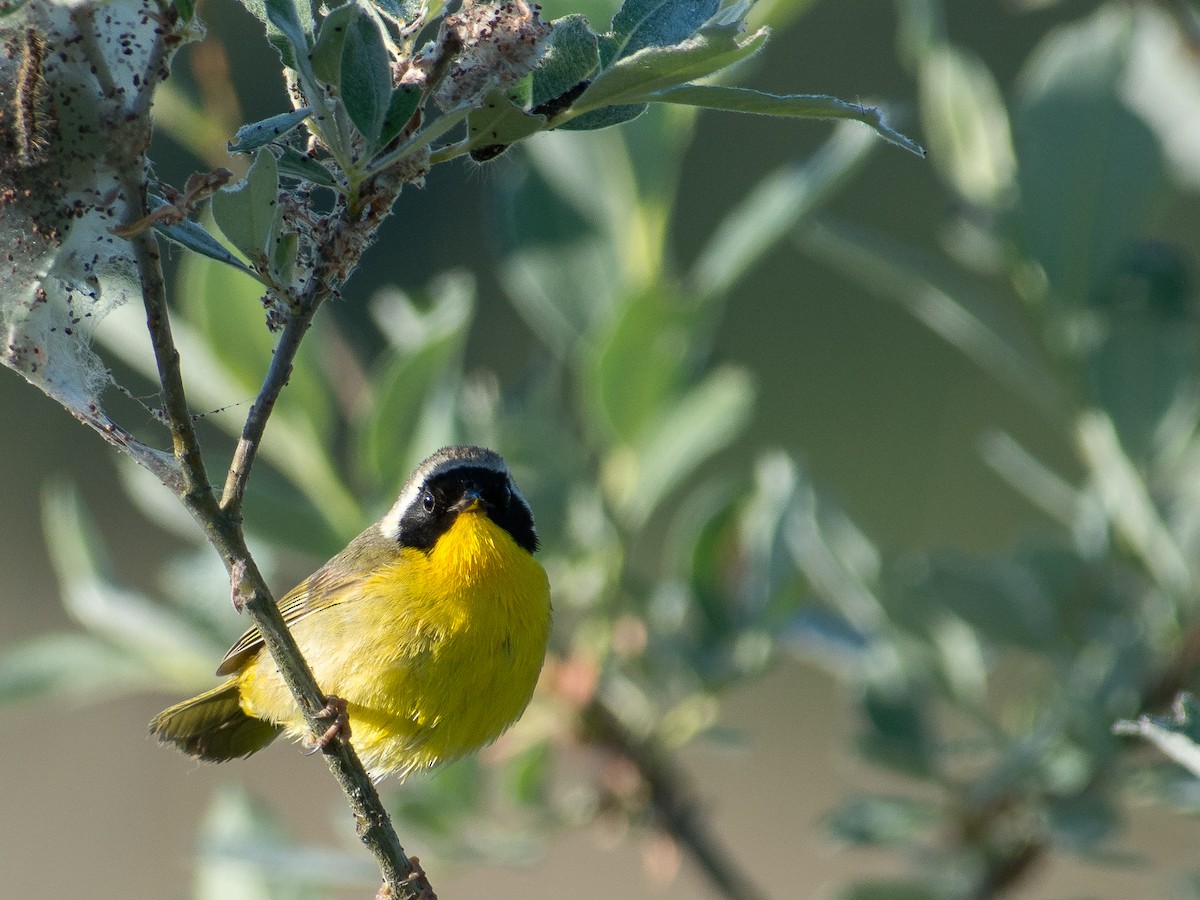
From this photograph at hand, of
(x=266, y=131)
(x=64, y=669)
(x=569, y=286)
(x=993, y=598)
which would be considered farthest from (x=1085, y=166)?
(x=64, y=669)

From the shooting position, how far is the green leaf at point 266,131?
3.00 ft

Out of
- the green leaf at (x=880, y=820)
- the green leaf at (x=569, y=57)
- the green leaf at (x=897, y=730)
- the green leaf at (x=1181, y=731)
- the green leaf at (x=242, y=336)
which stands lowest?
the green leaf at (x=1181, y=731)

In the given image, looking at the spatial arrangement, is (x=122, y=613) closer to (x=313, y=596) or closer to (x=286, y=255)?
(x=313, y=596)

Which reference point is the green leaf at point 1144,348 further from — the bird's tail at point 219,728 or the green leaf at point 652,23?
the bird's tail at point 219,728

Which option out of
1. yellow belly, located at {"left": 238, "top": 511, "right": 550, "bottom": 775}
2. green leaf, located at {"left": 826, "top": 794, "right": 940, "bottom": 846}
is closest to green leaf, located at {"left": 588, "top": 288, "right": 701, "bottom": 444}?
yellow belly, located at {"left": 238, "top": 511, "right": 550, "bottom": 775}

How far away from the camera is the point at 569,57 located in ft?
3.27

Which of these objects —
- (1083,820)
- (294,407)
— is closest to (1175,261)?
(1083,820)

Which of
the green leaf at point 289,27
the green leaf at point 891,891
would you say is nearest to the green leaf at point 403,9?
the green leaf at point 289,27

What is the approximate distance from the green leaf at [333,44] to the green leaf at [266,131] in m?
0.05

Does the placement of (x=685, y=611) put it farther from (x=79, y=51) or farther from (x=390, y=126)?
(x=79, y=51)

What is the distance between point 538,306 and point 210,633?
2.27ft

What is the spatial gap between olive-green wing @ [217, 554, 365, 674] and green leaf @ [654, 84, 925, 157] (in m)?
1.53

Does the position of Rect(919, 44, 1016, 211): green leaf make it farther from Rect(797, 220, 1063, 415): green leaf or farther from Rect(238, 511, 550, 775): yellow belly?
Rect(238, 511, 550, 775): yellow belly

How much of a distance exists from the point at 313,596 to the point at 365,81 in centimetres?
176
